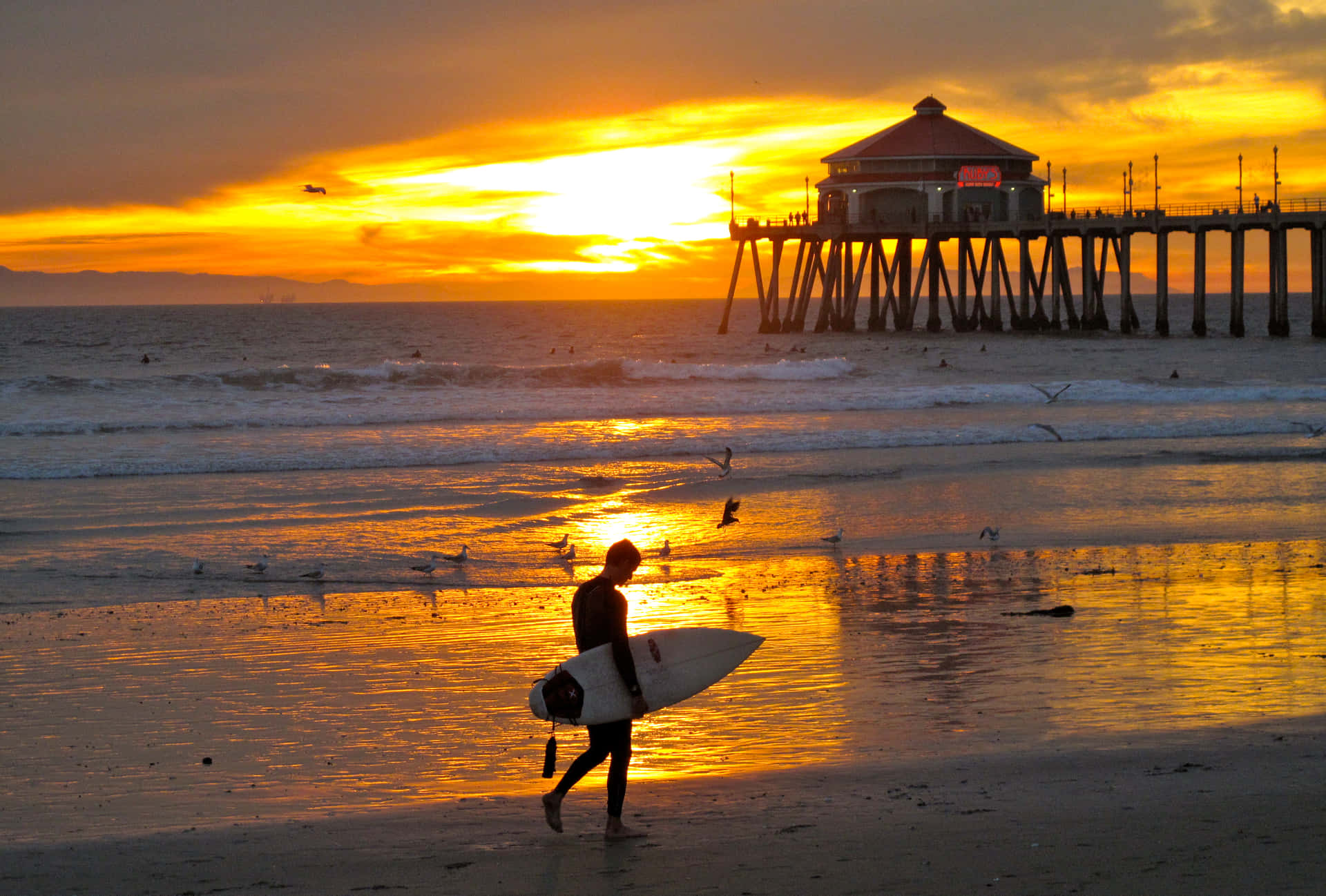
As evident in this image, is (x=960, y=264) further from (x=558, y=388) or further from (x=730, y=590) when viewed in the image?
(x=730, y=590)

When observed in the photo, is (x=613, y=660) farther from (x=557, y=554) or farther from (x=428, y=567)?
(x=557, y=554)

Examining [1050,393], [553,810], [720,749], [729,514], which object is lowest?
[720,749]

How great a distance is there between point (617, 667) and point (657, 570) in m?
6.69

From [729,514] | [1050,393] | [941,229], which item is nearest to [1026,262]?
[941,229]

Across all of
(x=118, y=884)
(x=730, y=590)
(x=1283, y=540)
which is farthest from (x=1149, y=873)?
(x=1283, y=540)

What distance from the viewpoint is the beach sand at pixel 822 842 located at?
4.84m

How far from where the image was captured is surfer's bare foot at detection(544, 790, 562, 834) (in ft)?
17.5

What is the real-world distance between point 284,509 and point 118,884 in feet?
38.9

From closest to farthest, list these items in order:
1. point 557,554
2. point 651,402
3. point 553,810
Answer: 1. point 553,810
2. point 557,554
3. point 651,402

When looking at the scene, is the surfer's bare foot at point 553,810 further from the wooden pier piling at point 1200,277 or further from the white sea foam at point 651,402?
the wooden pier piling at point 1200,277

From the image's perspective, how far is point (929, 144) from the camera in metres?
57.5

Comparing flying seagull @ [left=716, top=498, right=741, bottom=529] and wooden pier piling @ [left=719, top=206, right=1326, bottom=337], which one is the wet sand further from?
wooden pier piling @ [left=719, top=206, right=1326, bottom=337]

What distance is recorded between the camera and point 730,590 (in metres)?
11.0

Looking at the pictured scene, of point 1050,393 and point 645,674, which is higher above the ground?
point 1050,393
